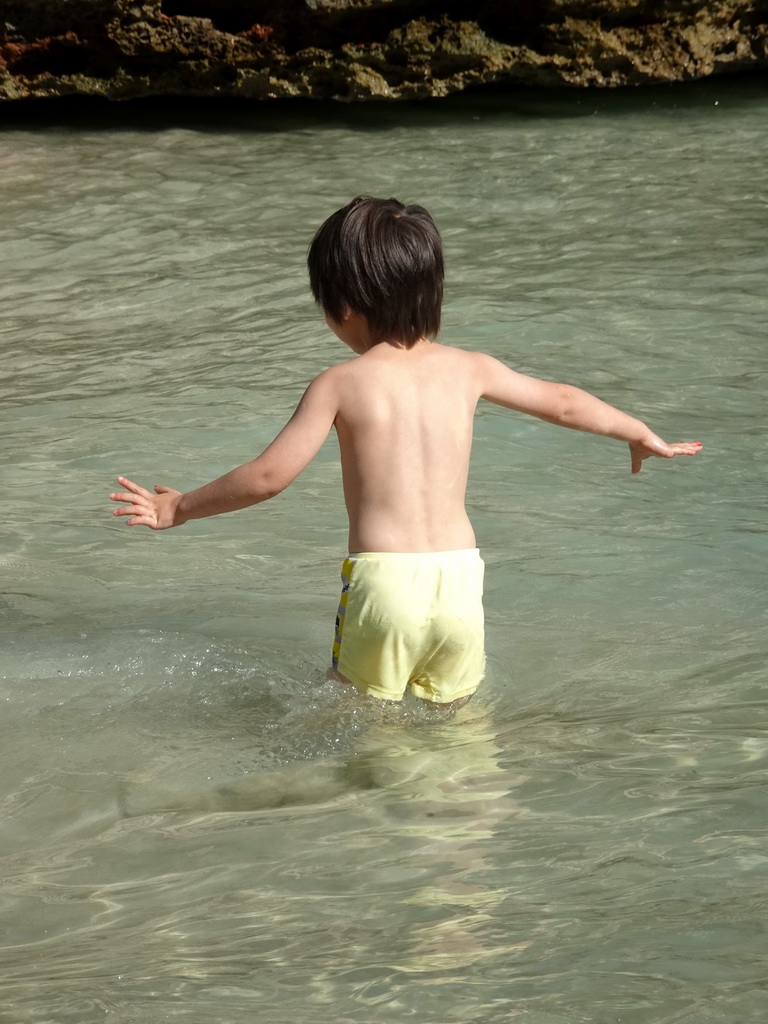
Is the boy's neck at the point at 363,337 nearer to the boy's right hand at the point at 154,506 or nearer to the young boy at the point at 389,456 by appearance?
the young boy at the point at 389,456

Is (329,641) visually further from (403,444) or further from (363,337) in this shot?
(363,337)

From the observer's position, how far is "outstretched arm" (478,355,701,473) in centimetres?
302

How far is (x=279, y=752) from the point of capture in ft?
9.53

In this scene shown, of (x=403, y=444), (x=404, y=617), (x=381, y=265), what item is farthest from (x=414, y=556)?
(x=381, y=265)

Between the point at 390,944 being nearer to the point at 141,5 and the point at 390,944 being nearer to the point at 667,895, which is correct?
the point at 667,895

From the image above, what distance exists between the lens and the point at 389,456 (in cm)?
291

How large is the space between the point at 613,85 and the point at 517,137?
1.52 m

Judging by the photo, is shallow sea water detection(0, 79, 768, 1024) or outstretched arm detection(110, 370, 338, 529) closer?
shallow sea water detection(0, 79, 768, 1024)

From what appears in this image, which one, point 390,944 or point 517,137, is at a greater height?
point 517,137

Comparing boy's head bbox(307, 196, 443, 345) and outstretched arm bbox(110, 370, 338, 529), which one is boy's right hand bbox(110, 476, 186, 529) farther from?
boy's head bbox(307, 196, 443, 345)

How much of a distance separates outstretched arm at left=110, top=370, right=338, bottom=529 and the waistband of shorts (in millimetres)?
250

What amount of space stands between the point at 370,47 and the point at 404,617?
835 centimetres

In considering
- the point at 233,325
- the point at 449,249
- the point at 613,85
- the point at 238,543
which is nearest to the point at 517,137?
the point at 613,85

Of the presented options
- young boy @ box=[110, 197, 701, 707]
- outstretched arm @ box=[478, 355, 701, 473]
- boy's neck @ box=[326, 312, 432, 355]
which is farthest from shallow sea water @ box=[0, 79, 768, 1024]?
boy's neck @ box=[326, 312, 432, 355]
